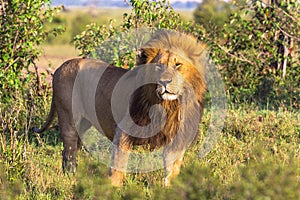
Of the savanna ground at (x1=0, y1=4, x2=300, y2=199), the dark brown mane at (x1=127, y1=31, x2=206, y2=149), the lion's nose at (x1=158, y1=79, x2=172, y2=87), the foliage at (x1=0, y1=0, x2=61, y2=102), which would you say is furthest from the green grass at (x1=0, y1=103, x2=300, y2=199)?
the foliage at (x1=0, y1=0, x2=61, y2=102)

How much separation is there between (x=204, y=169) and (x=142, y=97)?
1375mm

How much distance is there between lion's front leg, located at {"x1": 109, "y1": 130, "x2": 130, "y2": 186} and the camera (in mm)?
4371

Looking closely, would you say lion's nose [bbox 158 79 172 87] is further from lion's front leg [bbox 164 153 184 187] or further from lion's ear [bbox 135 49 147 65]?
lion's front leg [bbox 164 153 184 187]

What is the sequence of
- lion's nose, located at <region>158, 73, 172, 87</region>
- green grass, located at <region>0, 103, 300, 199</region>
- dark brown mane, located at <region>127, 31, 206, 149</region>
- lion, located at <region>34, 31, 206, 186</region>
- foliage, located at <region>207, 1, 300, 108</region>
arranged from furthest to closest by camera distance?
1. foliage, located at <region>207, 1, 300, 108</region>
2. dark brown mane, located at <region>127, 31, 206, 149</region>
3. lion, located at <region>34, 31, 206, 186</region>
4. lion's nose, located at <region>158, 73, 172, 87</region>
5. green grass, located at <region>0, 103, 300, 199</region>

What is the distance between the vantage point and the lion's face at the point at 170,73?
3.86 meters

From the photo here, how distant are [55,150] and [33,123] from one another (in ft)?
3.35

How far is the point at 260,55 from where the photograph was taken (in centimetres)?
839

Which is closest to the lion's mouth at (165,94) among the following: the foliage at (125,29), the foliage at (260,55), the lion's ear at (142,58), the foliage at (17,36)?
the lion's ear at (142,58)

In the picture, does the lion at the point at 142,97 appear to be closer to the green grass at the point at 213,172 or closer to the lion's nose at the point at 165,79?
the lion's nose at the point at 165,79

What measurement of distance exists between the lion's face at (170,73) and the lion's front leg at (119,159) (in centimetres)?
58

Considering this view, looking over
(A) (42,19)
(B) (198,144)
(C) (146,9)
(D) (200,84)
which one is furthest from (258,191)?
(A) (42,19)

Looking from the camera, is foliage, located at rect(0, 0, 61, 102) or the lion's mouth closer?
the lion's mouth

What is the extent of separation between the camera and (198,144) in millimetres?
5695

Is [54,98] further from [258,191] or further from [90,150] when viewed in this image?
[258,191]
